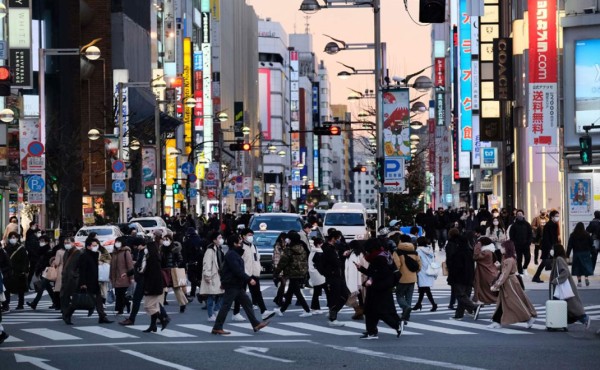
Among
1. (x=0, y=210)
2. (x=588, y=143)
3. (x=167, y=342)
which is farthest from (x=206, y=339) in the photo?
(x=0, y=210)

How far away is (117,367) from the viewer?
17.0 m

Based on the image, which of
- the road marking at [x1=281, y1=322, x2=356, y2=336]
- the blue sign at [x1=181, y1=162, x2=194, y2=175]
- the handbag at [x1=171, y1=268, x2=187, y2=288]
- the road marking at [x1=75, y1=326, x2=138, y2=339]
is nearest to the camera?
the road marking at [x1=75, y1=326, x2=138, y2=339]

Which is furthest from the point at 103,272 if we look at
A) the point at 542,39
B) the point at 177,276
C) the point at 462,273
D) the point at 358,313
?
the point at 542,39

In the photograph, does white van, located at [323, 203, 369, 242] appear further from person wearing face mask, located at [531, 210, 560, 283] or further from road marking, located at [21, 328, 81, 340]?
road marking, located at [21, 328, 81, 340]

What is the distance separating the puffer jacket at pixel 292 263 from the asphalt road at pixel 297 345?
84 centimetres

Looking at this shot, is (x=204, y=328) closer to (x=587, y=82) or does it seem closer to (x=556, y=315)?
(x=556, y=315)

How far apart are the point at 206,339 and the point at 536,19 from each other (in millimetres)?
29182

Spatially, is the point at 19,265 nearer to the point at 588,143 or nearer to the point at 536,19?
the point at 588,143

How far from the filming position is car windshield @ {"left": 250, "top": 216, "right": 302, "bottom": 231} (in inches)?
1601

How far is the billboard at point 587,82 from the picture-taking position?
144 feet

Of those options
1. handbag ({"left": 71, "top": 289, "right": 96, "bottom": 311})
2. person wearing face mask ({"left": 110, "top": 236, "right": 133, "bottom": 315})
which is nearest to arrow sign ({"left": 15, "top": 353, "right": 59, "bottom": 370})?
handbag ({"left": 71, "top": 289, "right": 96, "bottom": 311})

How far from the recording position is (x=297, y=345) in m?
19.9

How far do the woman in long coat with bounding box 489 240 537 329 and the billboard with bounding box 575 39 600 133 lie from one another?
22817 mm

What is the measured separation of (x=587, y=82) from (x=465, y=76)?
148ft
